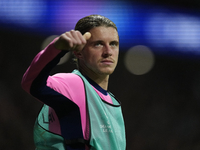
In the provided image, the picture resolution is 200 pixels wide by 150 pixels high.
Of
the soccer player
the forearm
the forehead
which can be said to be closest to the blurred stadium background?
the forehead

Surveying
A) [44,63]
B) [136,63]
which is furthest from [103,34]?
[136,63]

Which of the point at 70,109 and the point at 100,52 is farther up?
the point at 100,52

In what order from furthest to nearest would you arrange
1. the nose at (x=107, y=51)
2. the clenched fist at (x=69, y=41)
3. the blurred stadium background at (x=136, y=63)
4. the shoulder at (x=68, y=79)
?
1. the blurred stadium background at (x=136, y=63)
2. the nose at (x=107, y=51)
3. the shoulder at (x=68, y=79)
4. the clenched fist at (x=69, y=41)

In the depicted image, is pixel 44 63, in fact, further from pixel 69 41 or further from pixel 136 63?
pixel 136 63

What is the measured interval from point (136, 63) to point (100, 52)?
1994 mm

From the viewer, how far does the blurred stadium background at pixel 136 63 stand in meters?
2.30

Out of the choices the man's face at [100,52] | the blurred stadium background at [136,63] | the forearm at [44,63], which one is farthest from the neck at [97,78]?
Answer: the blurred stadium background at [136,63]

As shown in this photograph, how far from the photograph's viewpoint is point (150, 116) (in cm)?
299

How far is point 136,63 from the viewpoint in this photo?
2.89 meters

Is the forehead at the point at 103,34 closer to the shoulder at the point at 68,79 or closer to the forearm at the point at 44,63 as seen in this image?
the shoulder at the point at 68,79

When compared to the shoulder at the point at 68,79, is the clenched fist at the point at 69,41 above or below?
above

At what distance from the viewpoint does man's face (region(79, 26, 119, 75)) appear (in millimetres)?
941

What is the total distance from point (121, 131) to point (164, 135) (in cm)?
206

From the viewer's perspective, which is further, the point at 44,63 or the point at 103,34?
the point at 103,34
